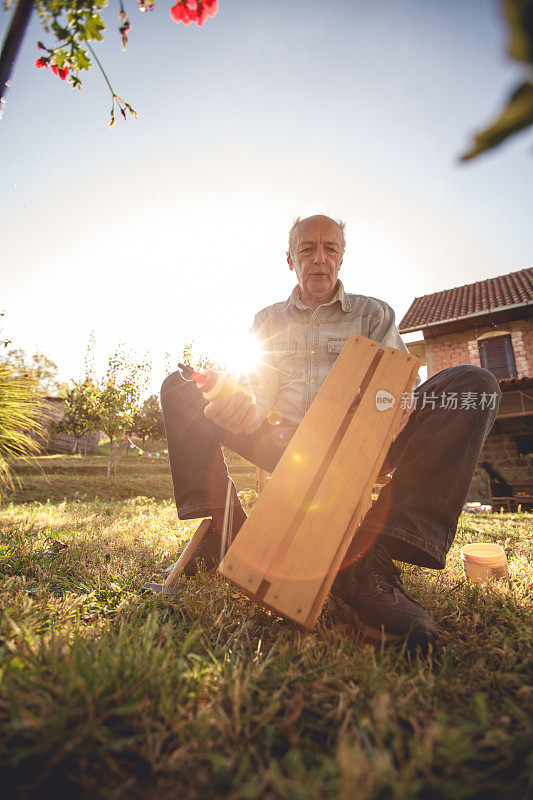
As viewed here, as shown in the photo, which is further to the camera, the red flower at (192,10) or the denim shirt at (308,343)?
the denim shirt at (308,343)

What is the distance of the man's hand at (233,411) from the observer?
65.6 inches

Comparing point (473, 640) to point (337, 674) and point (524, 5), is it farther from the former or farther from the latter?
point (524, 5)

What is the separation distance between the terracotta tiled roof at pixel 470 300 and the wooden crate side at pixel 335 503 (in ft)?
35.6

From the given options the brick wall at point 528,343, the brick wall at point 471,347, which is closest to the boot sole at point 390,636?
the brick wall at point 471,347

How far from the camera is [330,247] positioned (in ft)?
7.79

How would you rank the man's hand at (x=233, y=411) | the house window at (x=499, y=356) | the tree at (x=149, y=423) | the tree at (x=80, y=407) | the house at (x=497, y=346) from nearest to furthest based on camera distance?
the man's hand at (x=233, y=411) < the house at (x=497, y=346) < the house window at (x=499, y=356) < the tree at (x=80, y=407) < the tree at (x=149, y=423)

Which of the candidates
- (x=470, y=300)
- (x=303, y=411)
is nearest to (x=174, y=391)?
(x=303, y=411)

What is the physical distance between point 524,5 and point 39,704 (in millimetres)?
1181

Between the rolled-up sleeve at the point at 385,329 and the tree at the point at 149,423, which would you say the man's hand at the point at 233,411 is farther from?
the tree at the point at 149,423

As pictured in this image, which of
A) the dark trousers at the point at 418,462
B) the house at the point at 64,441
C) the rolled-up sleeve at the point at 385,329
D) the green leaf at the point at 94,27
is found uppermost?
the green leaf at the point at 94,27

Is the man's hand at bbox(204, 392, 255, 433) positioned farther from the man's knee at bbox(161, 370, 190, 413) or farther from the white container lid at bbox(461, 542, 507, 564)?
the white container lid at bbox(461, 542, 507, 564)

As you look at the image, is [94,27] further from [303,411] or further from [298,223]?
[303,411]

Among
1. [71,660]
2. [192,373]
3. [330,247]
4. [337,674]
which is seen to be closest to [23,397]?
[192,373]

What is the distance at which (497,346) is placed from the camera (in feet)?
35.5
